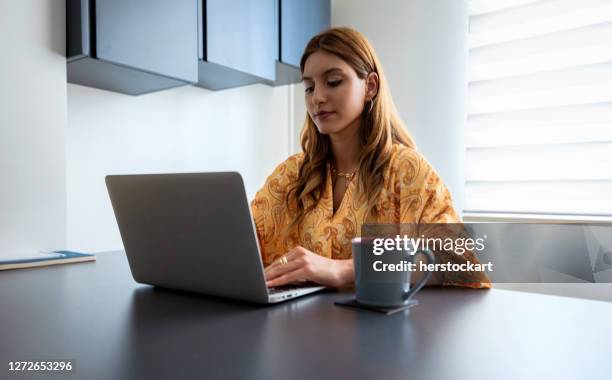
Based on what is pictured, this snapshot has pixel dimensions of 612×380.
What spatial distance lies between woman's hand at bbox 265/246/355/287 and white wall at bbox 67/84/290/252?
1342 millimetres

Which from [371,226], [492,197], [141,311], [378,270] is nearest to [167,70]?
[371,226]

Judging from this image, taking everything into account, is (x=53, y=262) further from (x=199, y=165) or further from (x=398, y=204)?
(x=199, y=165)

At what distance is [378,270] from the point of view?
0.72m

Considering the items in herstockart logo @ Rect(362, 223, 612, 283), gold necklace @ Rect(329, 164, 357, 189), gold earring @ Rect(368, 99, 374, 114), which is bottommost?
herstockart logo @ Rect(362, 223, 612, 283)

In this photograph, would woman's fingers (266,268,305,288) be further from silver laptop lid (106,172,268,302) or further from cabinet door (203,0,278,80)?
cabinet door (203,0,278,80)

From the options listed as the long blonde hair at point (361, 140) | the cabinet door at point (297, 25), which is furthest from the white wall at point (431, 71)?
the long blonde hair at point (361, 140)

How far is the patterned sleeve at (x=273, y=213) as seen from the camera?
1.40m

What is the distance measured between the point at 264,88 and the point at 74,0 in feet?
4.43

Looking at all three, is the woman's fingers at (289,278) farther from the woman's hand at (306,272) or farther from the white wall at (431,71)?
the white wall at (431,71)

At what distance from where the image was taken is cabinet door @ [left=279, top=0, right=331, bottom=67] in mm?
2420

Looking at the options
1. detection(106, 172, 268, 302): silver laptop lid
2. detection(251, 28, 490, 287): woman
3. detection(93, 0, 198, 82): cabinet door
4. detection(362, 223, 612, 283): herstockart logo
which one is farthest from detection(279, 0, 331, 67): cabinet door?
detection(106, 172, 268, 302): silver laptop lid

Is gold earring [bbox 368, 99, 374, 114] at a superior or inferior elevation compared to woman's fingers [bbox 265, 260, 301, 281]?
superior

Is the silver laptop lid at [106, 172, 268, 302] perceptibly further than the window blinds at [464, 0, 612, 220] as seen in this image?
No

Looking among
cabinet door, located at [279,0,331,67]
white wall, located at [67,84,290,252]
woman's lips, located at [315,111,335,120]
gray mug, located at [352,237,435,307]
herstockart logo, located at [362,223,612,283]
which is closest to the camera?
gray mug, located at [352,237,435,307]
